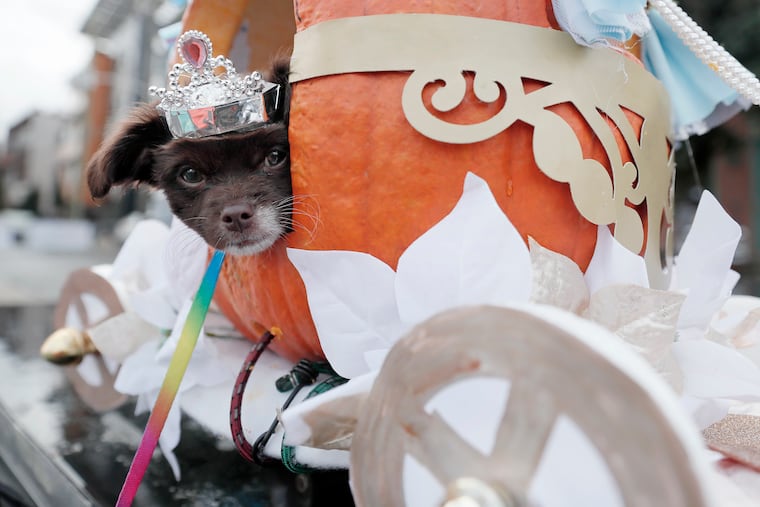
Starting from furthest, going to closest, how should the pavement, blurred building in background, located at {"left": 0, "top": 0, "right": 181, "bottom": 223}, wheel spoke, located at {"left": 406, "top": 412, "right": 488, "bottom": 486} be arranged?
the pavement, blurred building in background, located at {"left": 0, "top": 0, "right": 181, "bottom": 223}, wheel spoke, located at {"left": 406, "top": 412, "right": 488, "bottom": 486}

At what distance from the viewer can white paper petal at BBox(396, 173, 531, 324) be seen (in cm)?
54

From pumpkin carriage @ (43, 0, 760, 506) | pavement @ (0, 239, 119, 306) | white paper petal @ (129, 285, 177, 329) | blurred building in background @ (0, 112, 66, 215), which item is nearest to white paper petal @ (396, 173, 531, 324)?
pumpkin carriage @ (43, 0, 760, 506)

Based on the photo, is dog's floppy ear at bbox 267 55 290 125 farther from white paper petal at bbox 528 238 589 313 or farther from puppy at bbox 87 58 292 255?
white paper petal at bbox 528 238 589 313

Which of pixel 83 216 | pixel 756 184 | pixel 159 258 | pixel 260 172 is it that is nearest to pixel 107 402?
pixel 159 258

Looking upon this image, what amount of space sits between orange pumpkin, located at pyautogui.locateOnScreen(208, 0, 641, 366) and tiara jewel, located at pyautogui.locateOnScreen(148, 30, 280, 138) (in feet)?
0.16

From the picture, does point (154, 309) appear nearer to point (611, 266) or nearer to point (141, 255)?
point (141, 255)

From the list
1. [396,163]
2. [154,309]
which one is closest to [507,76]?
[396,163]

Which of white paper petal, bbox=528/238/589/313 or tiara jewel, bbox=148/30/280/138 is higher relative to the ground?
tiara jewel, bbox=148/30/280/138

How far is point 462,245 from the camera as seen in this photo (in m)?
0.56

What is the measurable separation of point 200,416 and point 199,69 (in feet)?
1.58

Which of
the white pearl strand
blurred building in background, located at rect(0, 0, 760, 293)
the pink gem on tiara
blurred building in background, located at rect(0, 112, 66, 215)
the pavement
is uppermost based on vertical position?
the white pearl strand

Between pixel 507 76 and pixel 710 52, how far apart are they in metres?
0.32

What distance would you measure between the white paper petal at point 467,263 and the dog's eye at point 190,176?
1.03 feet

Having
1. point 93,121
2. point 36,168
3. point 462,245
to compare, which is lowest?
point 36,168
